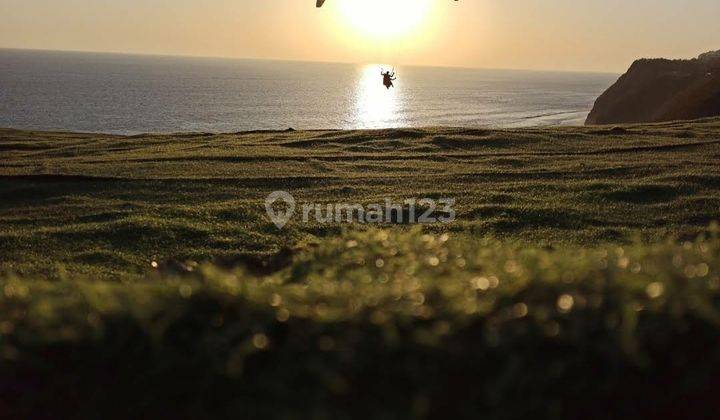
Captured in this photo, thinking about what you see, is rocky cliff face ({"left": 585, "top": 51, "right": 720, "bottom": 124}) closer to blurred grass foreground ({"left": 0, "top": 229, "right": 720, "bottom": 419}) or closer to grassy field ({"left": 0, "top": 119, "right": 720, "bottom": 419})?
grassy field ({"left": 0, "top": 119, "right": 720, "bottom": 419})

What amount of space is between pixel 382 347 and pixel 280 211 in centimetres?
1201

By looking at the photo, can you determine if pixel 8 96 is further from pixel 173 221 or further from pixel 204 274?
pixel 204 274

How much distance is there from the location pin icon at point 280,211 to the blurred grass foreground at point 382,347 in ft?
33.4

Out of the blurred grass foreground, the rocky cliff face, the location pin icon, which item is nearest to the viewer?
the blurred grass foreground

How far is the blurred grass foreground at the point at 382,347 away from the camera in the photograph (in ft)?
9.36

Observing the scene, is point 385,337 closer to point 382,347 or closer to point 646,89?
point 382,347

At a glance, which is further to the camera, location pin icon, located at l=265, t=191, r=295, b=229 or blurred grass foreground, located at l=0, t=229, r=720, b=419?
location pin icon, located at l=265, t=191, r=295, b=229

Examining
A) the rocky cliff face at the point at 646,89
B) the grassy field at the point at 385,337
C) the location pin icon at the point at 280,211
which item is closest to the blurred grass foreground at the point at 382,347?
the grassy field at the point at 385,337

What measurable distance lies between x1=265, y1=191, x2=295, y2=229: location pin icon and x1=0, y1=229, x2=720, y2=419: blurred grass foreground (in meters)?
10.2

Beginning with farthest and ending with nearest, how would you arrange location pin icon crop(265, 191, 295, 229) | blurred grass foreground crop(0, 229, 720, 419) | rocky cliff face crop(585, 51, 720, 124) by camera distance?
rocky cliff face crop(585, 51, 720, 124)
location pin icon crop(265, 191, 295, 229)
blurred grass foreground crop(0, 229, 720, 419)

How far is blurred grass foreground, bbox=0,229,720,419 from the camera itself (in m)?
2.85

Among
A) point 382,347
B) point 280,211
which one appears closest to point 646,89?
point 280,211

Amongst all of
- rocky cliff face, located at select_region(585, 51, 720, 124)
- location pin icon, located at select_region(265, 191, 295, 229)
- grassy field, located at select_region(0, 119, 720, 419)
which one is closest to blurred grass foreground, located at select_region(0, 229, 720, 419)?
grassy field, located at select_region(0, 119, 720, 419)

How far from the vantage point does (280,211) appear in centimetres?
1474
